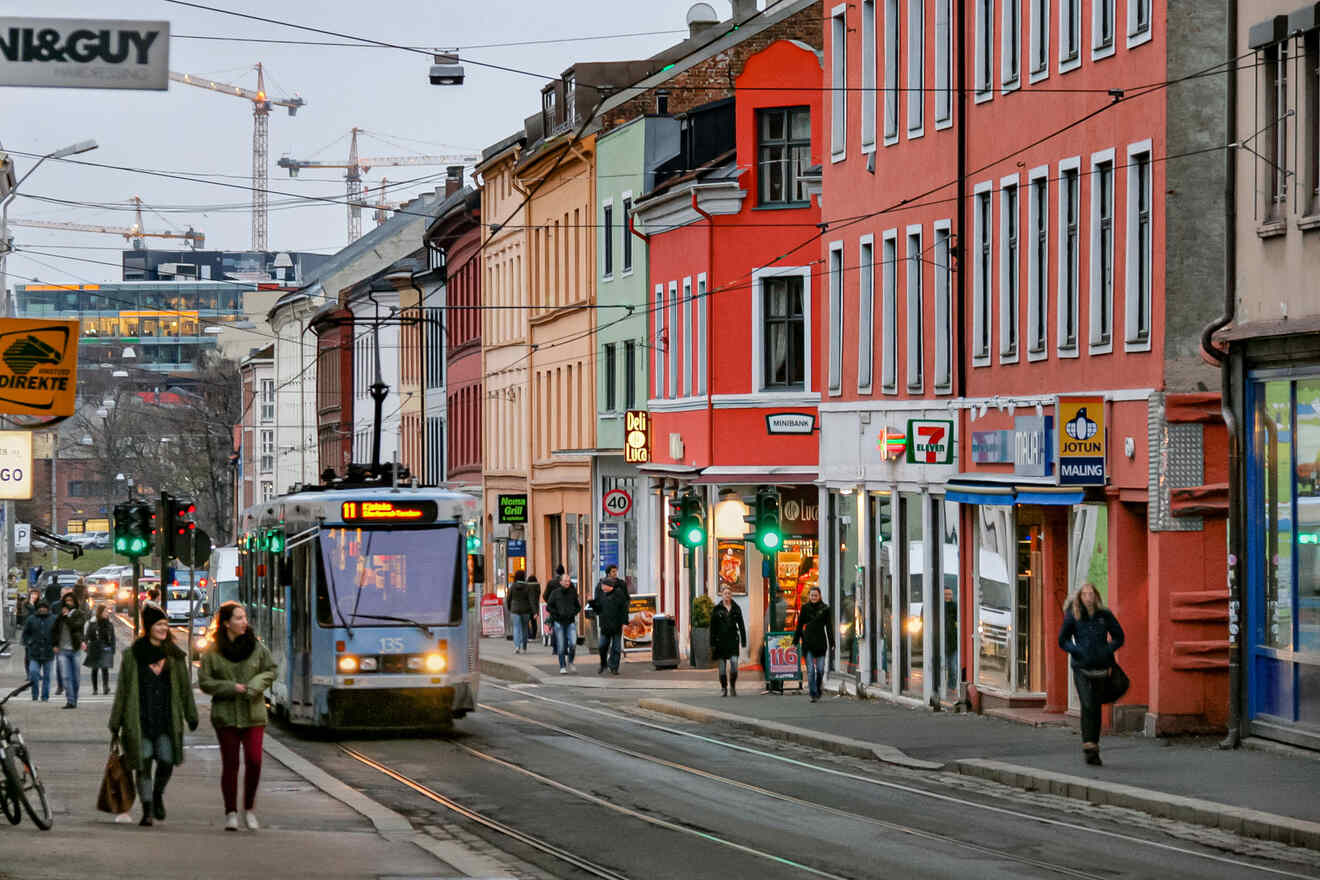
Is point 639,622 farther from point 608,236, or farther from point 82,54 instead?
point 82,54

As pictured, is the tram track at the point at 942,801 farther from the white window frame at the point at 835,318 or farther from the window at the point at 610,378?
the window at the point at 610,378

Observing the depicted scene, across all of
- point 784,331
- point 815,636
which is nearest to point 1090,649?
point 815,636

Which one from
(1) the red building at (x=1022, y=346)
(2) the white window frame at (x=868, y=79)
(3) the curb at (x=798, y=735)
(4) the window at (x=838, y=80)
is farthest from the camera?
(4) the window at (x=838, y=80)

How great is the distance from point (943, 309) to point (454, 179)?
65047 mm

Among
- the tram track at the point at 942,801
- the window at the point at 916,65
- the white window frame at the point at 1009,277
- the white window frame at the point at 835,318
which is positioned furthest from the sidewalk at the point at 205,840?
the white window frame at the point at 835,318

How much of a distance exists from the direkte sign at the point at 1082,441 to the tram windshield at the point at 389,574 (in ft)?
23.5

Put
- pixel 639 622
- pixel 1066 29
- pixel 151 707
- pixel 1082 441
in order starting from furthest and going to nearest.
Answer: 1. pixel 639 622
2. pixel 1066 29
3. pixel 1082 441
4. pixel 151 707

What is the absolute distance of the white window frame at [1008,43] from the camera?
2995 cm

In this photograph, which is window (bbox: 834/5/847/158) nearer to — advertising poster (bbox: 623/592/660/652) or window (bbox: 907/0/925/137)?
window (bbox: 907/0/925/137)

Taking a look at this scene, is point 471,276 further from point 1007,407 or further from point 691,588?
point 1007,407

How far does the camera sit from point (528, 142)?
66.8 metres

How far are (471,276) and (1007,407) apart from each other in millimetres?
47907

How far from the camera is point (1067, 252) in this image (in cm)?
2814

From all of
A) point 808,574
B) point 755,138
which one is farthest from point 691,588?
point 755,138
